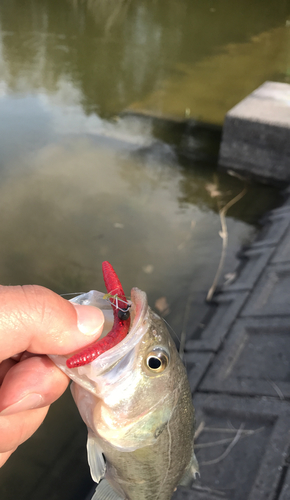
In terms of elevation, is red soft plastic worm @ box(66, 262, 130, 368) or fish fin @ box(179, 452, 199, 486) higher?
red soft plastic worm @ box(66, 262, 130, 368)

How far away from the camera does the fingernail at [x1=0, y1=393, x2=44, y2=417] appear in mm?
1469

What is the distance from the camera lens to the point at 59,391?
5.32ft

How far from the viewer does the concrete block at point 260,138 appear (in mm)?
4980

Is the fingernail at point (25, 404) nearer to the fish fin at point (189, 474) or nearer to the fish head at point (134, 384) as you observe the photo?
the fish head at point (134, 384)

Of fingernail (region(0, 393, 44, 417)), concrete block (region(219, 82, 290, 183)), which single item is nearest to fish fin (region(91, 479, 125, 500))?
fingernail (region(0, 393, 44, 417))

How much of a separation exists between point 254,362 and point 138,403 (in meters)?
1.51

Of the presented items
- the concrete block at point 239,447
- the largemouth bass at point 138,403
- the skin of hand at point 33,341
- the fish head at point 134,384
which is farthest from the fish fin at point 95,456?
the concrete block at point 239,447

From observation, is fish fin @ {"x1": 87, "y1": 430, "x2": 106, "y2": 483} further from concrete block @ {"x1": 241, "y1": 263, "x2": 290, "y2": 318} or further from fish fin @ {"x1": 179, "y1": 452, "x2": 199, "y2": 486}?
concrete block @ {"x1": 241, "y1": 263, "x2": 290, "y2": 318}

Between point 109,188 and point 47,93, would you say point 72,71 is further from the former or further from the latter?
point 109,188

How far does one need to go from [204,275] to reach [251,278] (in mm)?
598

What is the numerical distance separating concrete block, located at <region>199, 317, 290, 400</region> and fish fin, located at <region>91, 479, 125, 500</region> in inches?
39.9

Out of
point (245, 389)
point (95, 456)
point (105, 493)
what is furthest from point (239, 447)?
point (95, 456)

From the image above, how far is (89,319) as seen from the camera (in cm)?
146

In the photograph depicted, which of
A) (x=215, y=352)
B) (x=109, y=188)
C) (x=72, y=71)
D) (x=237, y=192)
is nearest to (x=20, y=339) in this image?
(x=215, y=352)
